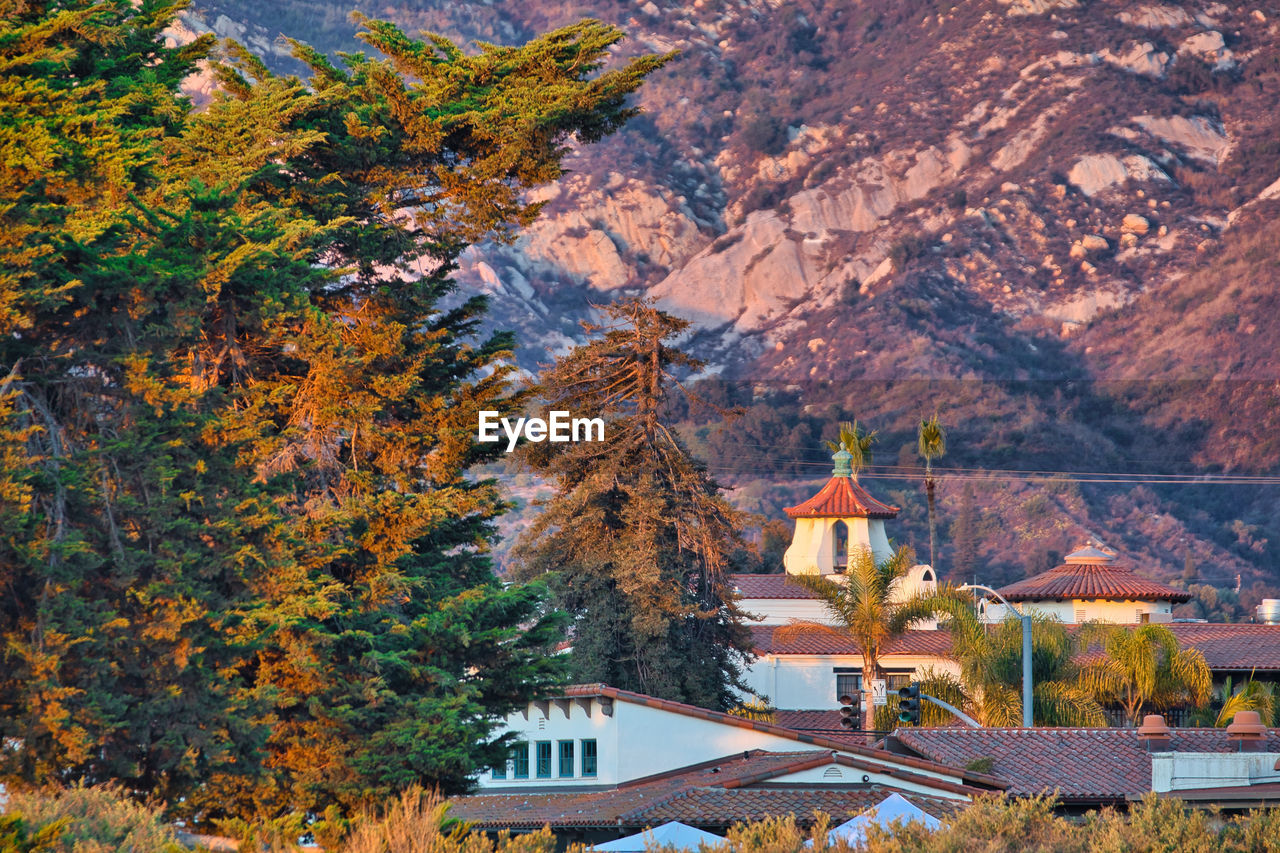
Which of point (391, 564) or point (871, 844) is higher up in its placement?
point (391, 564)

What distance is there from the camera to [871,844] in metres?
15.4

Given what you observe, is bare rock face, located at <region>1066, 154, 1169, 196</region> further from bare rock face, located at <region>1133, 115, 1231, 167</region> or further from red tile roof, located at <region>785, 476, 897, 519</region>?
red tile roof, located at <region>785, 476, 897, 519</region>

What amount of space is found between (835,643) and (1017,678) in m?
18.5

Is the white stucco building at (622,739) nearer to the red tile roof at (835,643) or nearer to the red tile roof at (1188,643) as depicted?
the red tile roof at (1188,643)

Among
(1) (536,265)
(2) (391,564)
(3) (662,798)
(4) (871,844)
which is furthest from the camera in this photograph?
(1) (536,265)

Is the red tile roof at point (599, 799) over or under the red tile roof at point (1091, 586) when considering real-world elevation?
under

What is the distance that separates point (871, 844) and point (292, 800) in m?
15.1

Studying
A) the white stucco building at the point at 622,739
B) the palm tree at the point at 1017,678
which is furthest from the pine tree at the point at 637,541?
the palm tree at the point at 1017,678

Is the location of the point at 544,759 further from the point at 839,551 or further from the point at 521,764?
the point at 839,551

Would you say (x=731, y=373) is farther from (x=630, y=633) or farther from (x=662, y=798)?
(x=662, y=798)

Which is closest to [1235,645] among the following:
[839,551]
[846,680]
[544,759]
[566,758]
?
[846,680]

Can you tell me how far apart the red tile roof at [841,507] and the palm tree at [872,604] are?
30.2 meters

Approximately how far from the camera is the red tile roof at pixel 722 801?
32.1 metres

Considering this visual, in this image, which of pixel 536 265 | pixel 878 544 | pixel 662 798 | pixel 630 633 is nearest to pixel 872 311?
pixel 536 265
